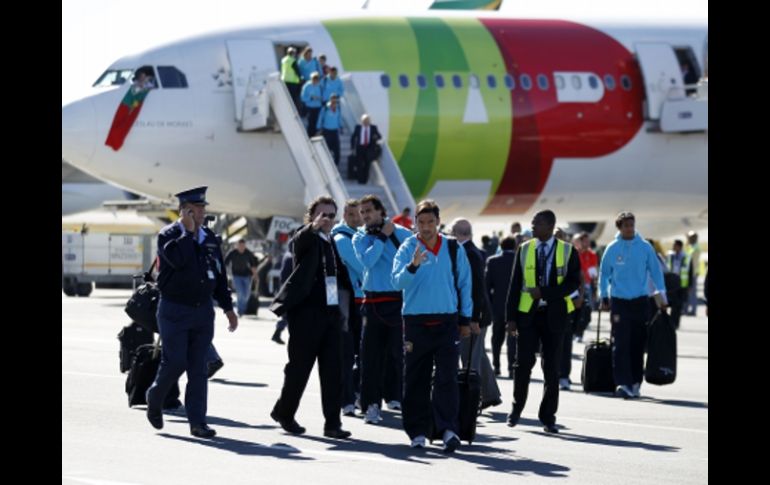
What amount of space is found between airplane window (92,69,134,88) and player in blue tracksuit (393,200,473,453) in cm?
1761

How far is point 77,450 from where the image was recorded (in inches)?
404

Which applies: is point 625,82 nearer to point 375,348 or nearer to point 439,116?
point 439,116

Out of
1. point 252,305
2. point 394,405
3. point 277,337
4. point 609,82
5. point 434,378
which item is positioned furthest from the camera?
point 609,82

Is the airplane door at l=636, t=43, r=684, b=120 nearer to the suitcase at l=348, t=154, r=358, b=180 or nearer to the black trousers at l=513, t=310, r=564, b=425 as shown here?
the suitcase at l=348, t=154, r=358, b=180

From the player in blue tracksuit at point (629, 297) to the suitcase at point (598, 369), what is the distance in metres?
0.09

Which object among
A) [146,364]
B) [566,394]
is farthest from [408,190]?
[146,364]

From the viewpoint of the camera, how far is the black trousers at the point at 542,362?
12219 millimetres

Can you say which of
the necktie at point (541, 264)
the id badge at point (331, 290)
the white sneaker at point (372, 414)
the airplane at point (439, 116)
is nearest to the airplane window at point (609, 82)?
the airplane at point (439, 116)

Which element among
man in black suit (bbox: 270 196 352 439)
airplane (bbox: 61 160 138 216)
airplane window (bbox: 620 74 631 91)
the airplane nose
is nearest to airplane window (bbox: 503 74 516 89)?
airplane window (bbox: 620 74 631 91)

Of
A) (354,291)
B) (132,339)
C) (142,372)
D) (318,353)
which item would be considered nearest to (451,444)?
(318,353)

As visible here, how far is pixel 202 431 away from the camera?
11211 millimetres

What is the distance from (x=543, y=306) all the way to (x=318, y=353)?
6.25 ft

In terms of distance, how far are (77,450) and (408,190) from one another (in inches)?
665
